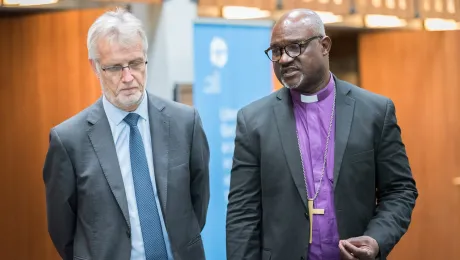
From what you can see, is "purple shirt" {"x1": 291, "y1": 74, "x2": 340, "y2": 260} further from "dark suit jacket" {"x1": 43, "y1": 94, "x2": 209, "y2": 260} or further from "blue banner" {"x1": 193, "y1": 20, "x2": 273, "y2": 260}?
"blue banner" {"x1": 193, "y1": 20, "x2": 273, "y2": 260}

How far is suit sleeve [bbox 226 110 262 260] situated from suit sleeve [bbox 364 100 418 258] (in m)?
0.48

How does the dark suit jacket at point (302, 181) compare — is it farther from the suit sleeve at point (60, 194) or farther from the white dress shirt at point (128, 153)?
the suit sleeve at point (60, 194)

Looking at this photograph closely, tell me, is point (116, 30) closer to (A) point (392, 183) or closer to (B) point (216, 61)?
(A) point (392, 183)

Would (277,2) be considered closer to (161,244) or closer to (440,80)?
(440,80)

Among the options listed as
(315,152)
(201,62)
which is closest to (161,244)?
(315,152)

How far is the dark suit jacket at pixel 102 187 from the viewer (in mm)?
3189

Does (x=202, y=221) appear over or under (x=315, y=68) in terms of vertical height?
under

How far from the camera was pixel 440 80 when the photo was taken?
296 inches

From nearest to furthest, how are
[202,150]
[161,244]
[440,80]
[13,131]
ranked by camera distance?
1. [161,244]
2. [202,150]
3. [13,131]
4. [440,80]

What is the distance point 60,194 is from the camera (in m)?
3.25

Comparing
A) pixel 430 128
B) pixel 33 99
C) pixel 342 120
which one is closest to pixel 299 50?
pixel 342 120

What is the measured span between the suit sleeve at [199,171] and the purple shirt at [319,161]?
0.43 metres

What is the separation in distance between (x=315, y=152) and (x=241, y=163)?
1.03ft

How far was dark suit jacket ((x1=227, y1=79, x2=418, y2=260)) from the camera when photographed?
10.7ft
